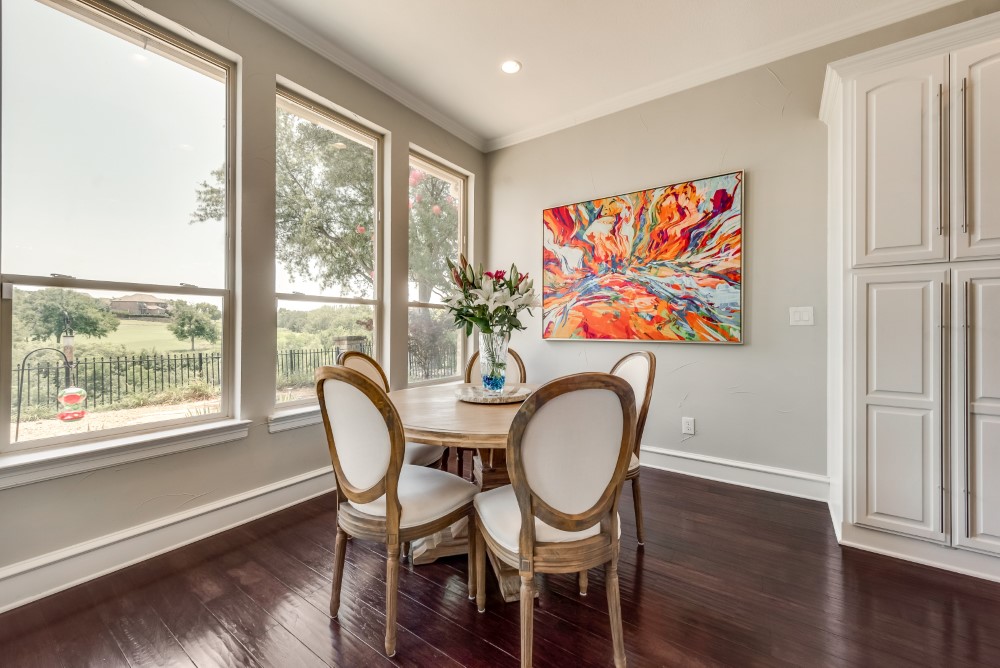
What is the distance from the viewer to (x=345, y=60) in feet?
9.29

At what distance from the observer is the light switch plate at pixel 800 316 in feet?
8.62

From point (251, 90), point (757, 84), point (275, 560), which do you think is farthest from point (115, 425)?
point (757, 84)

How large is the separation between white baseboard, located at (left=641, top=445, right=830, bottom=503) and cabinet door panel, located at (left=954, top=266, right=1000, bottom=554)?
764mm

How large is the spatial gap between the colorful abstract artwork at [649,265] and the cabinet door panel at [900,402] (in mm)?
840

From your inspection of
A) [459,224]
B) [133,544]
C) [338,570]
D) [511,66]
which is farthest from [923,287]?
[133,544]

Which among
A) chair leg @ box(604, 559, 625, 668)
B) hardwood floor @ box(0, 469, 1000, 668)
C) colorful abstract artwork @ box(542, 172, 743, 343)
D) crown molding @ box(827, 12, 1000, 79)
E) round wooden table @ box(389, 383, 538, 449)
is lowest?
hardwood floor @ box(0, 469, 1000, 668)

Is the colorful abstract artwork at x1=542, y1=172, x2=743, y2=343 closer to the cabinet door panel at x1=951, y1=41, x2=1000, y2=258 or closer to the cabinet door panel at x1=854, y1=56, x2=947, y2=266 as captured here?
the cabinet door panel at x1=854, y1=56, x2=947, y2=266

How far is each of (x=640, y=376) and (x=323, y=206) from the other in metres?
2.37

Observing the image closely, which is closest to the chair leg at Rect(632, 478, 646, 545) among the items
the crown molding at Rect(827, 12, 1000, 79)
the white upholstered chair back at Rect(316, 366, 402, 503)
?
the white upholstered chair back at Rect(316, 366, 402, 503)

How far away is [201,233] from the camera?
7.43 feet

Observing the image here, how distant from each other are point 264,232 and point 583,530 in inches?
94.2

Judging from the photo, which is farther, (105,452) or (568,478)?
(105,452)

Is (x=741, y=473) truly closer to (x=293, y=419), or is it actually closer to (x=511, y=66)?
(x=293, y=419)

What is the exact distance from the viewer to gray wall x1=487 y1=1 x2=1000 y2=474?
8.55ft
